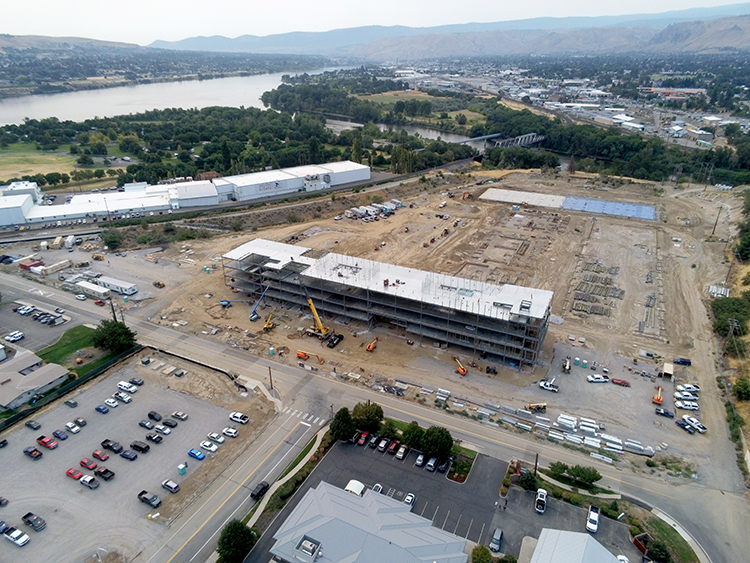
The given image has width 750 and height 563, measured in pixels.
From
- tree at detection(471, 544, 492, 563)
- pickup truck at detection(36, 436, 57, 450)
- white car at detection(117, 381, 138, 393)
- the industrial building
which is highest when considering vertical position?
the industrial building

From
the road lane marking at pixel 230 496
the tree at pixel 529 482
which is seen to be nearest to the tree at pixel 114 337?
the road lane marking at pixel 230 496

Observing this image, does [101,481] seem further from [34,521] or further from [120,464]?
[34,521]

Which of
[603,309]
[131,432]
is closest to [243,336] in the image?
[131,432]

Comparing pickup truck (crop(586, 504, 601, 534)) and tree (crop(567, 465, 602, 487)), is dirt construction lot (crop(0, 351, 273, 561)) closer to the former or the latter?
tree (crop(567, 465, 602, 487))

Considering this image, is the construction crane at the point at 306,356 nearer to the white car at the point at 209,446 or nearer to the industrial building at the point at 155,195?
the white car at the point at 209,446

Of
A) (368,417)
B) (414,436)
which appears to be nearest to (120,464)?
(368,417)

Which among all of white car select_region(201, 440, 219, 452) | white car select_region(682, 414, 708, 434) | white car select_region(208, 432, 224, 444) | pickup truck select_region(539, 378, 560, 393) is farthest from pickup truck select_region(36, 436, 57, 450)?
white car select_region(682, 414, 708, 434)

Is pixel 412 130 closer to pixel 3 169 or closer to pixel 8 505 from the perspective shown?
pixel 3 169
